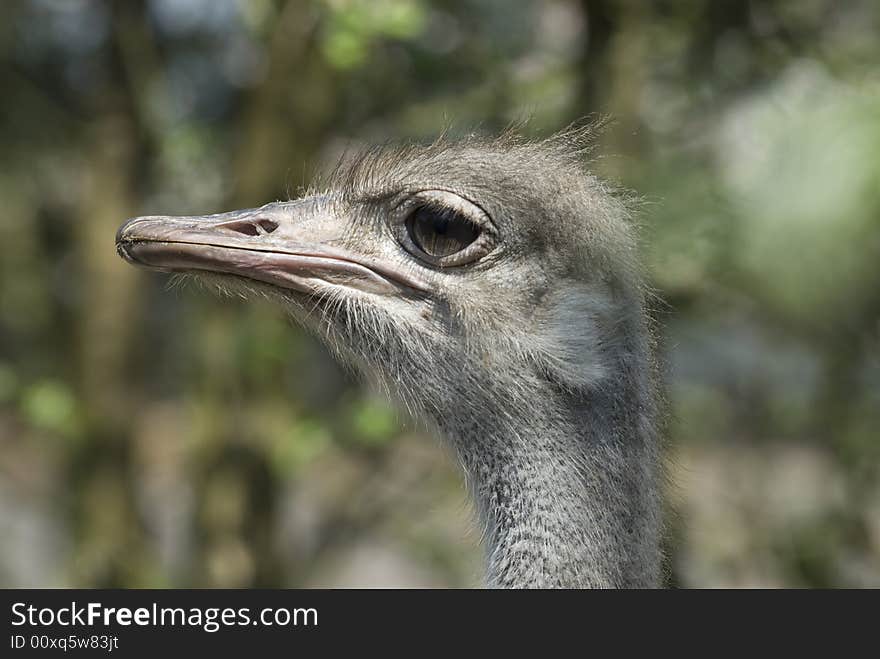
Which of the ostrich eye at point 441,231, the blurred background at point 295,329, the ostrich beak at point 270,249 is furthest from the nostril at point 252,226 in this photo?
the blurred background at point 295,329

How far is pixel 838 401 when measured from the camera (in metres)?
5.38

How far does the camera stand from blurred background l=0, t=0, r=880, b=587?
522cm

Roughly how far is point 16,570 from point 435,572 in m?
3.13

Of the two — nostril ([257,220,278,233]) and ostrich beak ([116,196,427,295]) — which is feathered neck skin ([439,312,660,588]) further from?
nostril ([257,220,278,233])

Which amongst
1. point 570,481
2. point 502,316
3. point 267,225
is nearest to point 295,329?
point 267,225

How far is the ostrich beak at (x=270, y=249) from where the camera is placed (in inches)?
105

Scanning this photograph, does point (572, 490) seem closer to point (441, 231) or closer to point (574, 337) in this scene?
point (574, 337)

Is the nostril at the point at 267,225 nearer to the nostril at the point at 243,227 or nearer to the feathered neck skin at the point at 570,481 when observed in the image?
the nostril at the point at 243,227

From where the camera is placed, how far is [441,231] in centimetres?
281

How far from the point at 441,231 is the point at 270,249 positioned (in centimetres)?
37

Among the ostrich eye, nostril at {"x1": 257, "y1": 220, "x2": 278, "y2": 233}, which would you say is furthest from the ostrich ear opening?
nostril at {"x1": 257, "y1": 220, "x2": 278, "y2": 233}

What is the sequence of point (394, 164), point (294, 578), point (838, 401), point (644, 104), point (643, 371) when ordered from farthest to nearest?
point (294, 578), point (644, 104), point (838, 401), point (394, 164), point (643, 371)

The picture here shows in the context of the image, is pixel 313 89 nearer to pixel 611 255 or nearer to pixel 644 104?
pixel 644 104

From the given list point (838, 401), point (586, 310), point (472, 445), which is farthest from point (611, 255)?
point (838, 401)
